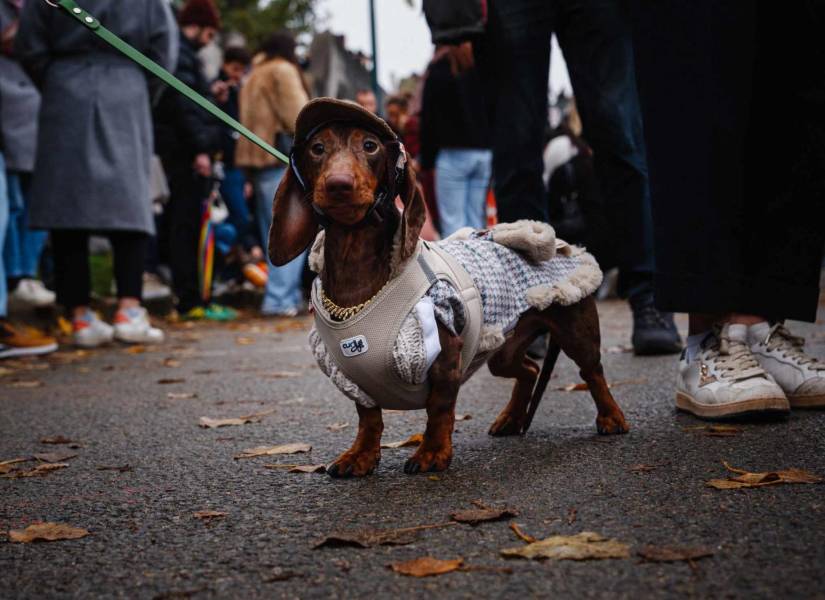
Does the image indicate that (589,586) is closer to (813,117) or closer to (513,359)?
(513,359)

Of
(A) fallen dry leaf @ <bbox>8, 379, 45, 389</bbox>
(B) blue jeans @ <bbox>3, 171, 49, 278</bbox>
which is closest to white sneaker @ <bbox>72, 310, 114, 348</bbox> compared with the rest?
(B) blue jeans @ <bbox>3, 171, 49, 278</bbox>

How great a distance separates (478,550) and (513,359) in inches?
44.2

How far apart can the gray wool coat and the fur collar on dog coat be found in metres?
3.24

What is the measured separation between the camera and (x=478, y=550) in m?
1.61

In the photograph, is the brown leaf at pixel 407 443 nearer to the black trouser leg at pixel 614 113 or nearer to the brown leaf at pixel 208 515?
the brown leaf at pixel 208 515

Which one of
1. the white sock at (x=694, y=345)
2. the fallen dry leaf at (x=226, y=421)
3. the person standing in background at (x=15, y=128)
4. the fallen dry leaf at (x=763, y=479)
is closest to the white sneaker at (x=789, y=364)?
the white sock at (x=694, y=345)

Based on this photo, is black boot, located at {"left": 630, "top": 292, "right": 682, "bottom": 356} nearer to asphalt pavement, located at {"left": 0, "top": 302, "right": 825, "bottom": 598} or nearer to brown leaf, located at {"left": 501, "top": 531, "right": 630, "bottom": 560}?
asphalt pavement, located at {"left": 0, "top": 302, "right": 825, "bottom": 598}

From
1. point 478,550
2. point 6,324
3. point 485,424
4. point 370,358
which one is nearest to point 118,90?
point 6,324

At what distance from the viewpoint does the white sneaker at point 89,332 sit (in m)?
5.56

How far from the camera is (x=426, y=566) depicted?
153cm

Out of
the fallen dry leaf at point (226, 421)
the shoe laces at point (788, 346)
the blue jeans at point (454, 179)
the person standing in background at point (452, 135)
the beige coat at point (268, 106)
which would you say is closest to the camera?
the shoe laces at point (788, 346)

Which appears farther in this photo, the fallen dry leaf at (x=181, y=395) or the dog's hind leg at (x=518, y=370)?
the fallen dry leaf at (x=181, y=395)

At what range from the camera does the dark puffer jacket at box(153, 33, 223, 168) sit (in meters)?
7.25

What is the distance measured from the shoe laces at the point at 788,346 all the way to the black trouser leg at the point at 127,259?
3.91 meters
